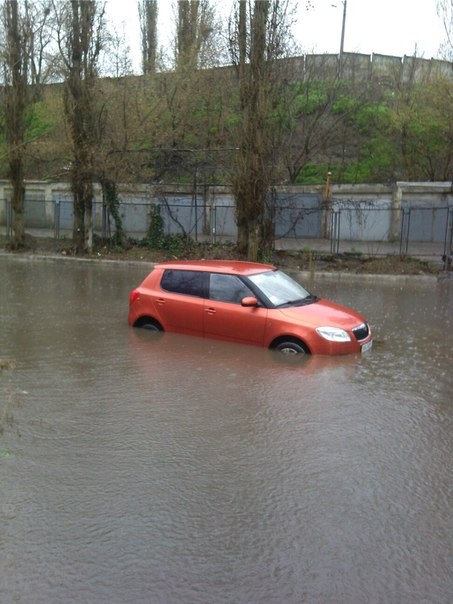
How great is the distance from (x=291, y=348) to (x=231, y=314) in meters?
1.14

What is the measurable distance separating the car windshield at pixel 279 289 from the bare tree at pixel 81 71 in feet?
51.0

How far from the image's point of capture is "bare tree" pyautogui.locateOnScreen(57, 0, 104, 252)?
2397 centimetres

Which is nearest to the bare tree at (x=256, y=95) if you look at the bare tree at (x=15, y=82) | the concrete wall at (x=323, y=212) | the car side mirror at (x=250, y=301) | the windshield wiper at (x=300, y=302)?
the concrete wall at (x=323, y=212)

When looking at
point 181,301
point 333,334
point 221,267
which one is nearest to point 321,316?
point 333,334

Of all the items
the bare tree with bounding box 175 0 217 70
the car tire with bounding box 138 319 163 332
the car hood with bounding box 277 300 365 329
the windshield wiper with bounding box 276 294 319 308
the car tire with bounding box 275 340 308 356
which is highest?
the bare tree with bounding box 175 0 217 70

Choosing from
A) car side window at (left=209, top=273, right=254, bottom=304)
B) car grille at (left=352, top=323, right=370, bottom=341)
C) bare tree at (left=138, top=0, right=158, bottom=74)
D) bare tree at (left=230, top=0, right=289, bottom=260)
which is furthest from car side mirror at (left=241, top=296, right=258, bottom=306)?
bare tree at (left=138, top=0, right=158, bottom=74)

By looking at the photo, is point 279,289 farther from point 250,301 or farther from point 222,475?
point 222,475

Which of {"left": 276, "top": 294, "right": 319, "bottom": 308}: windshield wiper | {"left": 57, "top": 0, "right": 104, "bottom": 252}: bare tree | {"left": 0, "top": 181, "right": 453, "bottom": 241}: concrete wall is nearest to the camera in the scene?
{"left": 276, "top": 294, "right": 319, "bottom": 308}: windshield wiper

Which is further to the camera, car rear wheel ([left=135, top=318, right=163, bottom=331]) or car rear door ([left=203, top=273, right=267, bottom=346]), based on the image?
car rear wheel ([left=135, top=318, right=163, bottom=331])

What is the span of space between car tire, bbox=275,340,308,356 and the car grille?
802 millimetres

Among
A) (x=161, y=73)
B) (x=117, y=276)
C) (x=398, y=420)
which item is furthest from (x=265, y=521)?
(x=161, y=73)

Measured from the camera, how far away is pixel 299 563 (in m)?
3.97

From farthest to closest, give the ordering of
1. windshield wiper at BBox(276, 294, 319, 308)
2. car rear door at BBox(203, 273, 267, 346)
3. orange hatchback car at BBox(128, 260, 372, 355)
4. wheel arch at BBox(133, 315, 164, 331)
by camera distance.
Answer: wheel arch at BBox(133, 315, 164, 331), windshield wiper at BBox(276, 294, 319, 308), car rear door at BBox(203, 273, 267, 346), orange hatchback car at BBox(128, 260, 372, 355)

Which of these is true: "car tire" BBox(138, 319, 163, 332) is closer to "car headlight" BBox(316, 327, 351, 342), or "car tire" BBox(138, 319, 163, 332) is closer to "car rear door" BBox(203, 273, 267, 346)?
"car rear door" BBox(203, 273, 267, 346)
